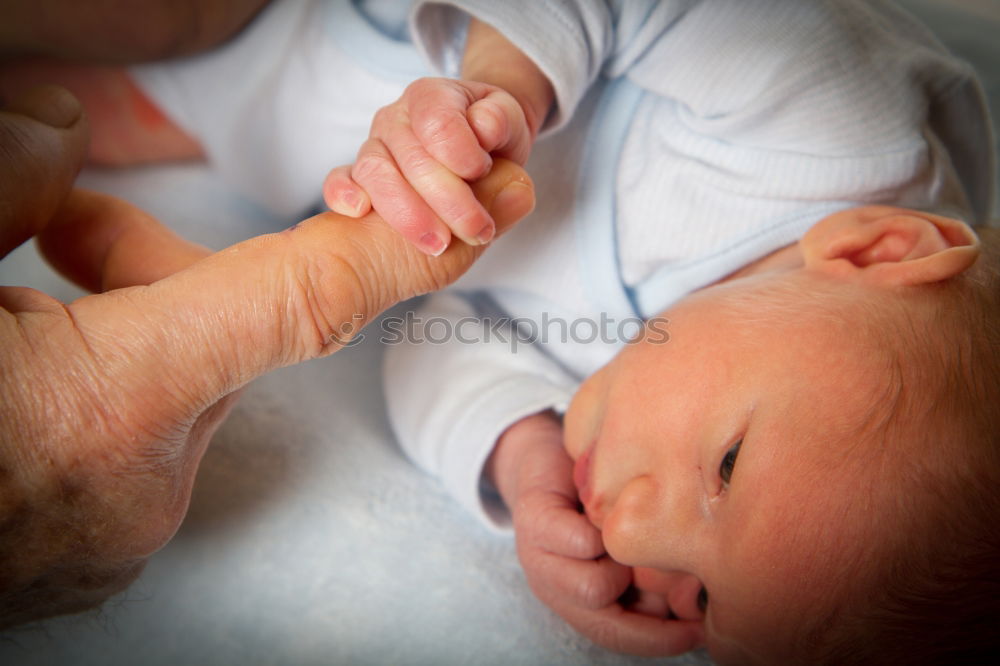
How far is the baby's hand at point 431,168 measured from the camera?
1.55 feet

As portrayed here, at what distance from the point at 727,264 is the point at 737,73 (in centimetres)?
18

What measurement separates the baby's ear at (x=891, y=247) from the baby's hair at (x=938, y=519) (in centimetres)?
4

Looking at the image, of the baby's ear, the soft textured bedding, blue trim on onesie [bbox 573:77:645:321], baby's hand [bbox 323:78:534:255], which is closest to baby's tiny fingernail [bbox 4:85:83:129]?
the soft textured bedding

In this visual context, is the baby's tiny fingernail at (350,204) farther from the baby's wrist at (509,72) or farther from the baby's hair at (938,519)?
the baby's hair at (938,519)

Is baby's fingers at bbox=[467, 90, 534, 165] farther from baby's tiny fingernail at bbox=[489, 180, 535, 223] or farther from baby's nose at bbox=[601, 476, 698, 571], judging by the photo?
baby's nose at bbox=[601, 476, 698, 571]

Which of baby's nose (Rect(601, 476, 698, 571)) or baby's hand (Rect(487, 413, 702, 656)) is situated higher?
baby's nose (Rect(601, 476, 698, 571))

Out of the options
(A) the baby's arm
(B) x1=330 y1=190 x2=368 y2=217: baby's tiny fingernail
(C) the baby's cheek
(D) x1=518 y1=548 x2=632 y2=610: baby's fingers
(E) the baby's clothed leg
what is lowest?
(D) x1=518 y1=548 x2=632 y2=610: baby's fingers

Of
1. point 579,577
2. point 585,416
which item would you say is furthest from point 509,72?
point 579,577

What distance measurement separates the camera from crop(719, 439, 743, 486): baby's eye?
0.53m

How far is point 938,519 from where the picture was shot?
0.48 metres

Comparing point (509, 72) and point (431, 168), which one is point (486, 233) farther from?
point (509, 72)

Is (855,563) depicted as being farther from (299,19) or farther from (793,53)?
(299,19)

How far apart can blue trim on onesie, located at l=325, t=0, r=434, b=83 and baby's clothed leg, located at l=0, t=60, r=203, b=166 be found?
269mm

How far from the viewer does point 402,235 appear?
0.48 m
